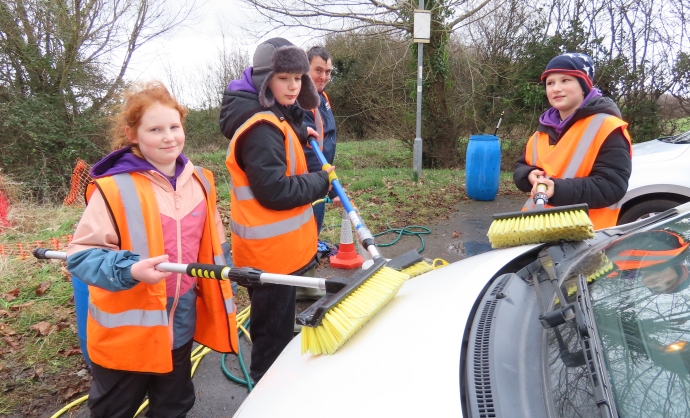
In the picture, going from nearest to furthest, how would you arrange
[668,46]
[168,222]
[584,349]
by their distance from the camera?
[584,349], [168,222], [668,46]

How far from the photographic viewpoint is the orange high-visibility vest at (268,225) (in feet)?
7.59

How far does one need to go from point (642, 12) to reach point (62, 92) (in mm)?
13809

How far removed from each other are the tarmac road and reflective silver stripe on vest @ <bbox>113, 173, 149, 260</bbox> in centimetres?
131

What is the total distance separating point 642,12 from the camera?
10.2m

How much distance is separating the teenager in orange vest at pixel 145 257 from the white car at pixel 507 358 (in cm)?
72

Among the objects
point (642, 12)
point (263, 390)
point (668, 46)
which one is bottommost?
point (263, 390)

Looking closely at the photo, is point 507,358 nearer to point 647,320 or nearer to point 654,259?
point 647,320

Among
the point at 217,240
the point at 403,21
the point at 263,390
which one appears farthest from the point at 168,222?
the point at 403,21

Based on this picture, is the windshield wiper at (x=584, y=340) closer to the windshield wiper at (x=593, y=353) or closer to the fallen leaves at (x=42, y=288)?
the windshield wiper at (x=593, y=353)

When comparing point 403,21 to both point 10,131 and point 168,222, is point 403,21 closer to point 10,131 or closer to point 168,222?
point 10,131

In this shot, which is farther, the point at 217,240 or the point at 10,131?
the point at 10,131

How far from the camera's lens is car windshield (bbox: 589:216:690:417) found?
98cm

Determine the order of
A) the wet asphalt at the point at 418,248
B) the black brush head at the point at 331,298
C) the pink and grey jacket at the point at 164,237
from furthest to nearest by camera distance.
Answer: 1. the wet asphalt at the point at 418,248
2. the pink and grey jacket at the point at 164,237
3. the black brush head at the point at 331,298

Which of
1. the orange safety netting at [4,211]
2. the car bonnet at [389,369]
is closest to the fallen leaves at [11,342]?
the car bonnet at [389,369]
